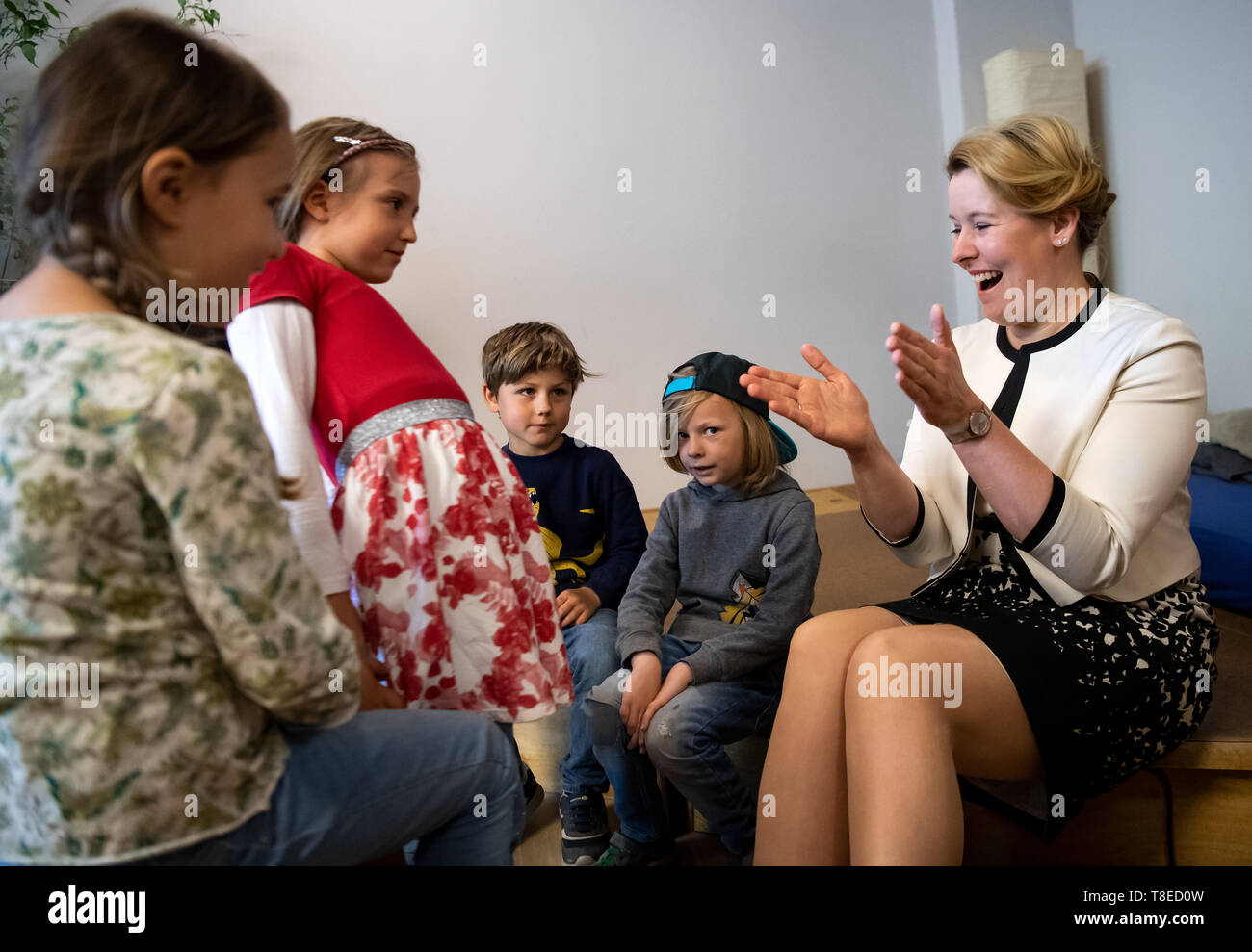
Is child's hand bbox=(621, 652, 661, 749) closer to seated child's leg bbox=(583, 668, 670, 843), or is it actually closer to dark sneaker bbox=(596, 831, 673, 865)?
seated child's leg bbox=(583, 668, 670, 843)

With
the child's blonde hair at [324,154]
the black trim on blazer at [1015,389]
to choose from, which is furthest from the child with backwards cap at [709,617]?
the child's blonde hair at [324,154]

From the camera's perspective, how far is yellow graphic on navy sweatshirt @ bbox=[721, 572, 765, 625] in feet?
4.76

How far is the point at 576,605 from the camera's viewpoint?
5.13ft

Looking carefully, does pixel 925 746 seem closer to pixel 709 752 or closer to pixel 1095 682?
pixel 1095 682

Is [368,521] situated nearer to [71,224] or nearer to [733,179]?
[71,224]

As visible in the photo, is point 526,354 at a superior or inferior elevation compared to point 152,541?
superior

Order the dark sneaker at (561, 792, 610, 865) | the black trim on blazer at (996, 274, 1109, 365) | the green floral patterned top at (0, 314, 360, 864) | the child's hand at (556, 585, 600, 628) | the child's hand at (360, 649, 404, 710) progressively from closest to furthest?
the green floral patterned top at (0, 314, 360, 864)
the child's hand at (360, 649, 404, 710)
the black trim on blazer at (996, 274, 1109, 365)
the dark sneaker at (561, 792, 610, 865)
the child's hand at (556, 585, 600, 628)

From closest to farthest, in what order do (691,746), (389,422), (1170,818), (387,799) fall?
→ (387,799), (389,422), (1170,818), (691,746)

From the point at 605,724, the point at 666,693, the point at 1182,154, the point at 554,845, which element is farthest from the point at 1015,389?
the point at 1182,154

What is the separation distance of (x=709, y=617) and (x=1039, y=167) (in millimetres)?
798

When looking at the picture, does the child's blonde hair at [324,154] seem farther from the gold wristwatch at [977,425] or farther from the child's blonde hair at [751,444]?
the gold wristwatch at [977,425]

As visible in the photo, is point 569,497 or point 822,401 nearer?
point 822,401

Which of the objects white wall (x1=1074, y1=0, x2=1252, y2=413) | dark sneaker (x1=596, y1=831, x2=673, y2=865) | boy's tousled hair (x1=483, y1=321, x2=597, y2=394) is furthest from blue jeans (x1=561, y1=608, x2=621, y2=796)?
white wall (x1=1074, y1=0, x2=1252, y2=413)

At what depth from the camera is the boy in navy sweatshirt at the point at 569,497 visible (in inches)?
60.2
